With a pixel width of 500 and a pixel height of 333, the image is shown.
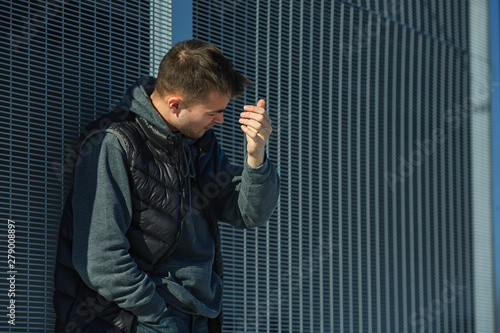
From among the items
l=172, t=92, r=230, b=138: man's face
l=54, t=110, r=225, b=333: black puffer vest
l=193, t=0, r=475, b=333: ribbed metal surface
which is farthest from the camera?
l=193, t=0, r=475, b=333: ribbed metal surface

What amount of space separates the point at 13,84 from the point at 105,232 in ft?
2.88

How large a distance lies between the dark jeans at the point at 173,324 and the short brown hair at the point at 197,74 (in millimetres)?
745

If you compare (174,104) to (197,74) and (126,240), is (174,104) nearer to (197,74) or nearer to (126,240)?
(197,74)

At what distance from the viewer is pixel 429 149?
5762 mm

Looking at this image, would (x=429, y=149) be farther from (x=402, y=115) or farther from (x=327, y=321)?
(x=327, y=321)

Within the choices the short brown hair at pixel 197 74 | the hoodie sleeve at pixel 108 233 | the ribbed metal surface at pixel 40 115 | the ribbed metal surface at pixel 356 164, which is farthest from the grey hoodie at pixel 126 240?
the ribbed metal surface at pixel 356 164

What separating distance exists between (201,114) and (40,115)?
74cm

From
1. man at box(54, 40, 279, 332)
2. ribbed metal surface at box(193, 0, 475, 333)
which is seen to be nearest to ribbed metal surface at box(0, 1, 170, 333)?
man at box(54, 40, 279, 332)

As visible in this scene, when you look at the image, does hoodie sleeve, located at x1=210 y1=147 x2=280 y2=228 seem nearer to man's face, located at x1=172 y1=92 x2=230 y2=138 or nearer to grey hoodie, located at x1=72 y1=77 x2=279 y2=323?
grey hoodie, located at x1=72 y1=77 x2=279 y2=323

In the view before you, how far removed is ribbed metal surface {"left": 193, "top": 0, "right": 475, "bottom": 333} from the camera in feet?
Result: 14.7

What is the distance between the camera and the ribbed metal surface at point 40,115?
3236mm

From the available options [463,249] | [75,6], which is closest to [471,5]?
[463,249]

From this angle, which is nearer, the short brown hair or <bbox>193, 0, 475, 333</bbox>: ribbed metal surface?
the short brown hair

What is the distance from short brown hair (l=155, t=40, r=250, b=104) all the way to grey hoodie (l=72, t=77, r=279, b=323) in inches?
5.4
